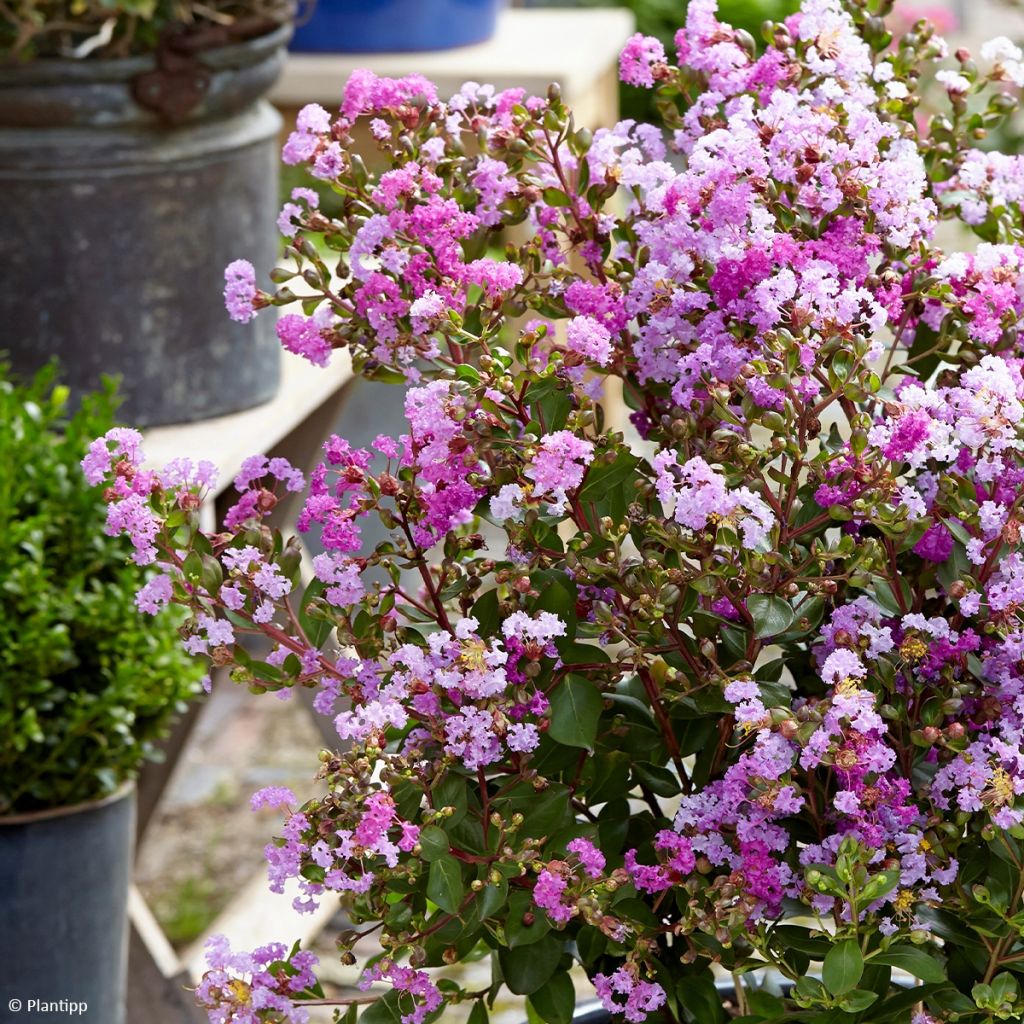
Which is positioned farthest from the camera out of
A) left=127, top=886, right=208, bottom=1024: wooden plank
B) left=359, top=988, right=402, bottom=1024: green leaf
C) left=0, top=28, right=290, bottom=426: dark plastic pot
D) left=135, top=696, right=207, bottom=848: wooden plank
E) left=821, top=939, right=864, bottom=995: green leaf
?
left=135, top=696, right=207, bottom=848: wooden plank

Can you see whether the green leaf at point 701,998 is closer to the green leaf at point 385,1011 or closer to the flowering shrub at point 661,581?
the flowering shrub at point 661,581

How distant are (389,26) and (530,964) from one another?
228 centimetres

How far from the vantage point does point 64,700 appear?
4.69 feet

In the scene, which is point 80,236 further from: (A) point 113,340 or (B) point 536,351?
(B) point 536,351

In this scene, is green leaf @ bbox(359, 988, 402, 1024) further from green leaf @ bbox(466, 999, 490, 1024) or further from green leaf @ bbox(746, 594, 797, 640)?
green leaf @ bbox(746, 594, 797, 640)

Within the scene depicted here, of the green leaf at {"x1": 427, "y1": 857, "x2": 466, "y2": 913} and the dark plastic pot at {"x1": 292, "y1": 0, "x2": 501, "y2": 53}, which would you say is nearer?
the green leaf at {"x1": 427, "y1": 857, "x2": 466, "y2": 913}

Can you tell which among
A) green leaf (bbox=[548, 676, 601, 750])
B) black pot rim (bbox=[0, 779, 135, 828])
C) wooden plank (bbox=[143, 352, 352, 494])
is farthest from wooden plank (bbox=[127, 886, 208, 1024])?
green leaf (bbox=[548, 676, 601, 750])

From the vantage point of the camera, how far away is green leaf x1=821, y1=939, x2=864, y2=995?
0.79 metres

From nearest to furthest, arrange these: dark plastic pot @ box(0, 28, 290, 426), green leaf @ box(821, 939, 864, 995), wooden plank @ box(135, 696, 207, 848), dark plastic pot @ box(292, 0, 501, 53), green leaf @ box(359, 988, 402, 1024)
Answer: green leaf @ box(821, 939, 864, 995), green leaf @ box(359, 988, 402, 1024), dark plastic pot @ box(0, 28, 290, 426), wooden plank @ box(135, 696, 207, 848), dark plastic pot @ box(292, 0, 501, 53)

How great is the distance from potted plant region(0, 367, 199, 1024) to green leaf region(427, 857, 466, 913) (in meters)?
0.66

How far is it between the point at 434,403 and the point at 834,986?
353 mm

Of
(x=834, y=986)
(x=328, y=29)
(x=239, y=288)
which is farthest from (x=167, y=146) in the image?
(x=328, y=29)

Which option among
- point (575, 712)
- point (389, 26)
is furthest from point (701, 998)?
point (389, 26)

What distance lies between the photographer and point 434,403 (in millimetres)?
820
